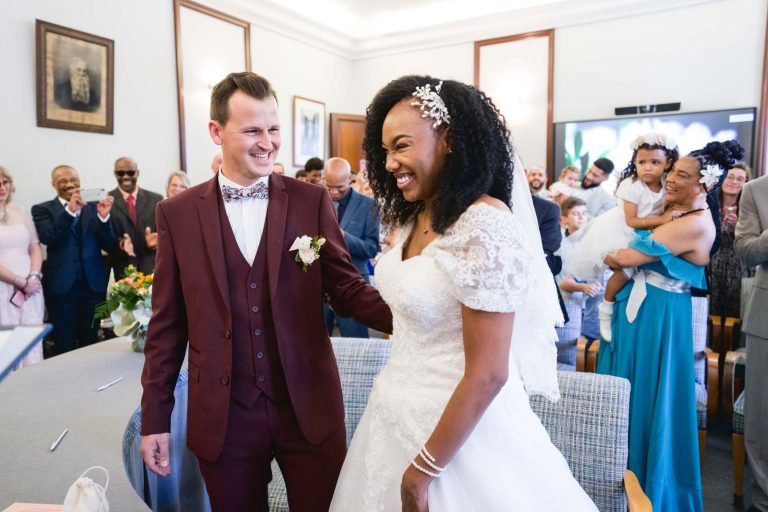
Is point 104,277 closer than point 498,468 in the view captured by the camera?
No

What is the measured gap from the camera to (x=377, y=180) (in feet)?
5.27

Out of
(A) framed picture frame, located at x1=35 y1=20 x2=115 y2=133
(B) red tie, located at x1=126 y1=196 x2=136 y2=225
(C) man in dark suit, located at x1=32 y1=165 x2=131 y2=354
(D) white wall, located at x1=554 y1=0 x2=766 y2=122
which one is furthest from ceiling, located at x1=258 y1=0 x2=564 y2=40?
(C) man in dark suit, located at x1=32 y1=165 x2=131 y2=354

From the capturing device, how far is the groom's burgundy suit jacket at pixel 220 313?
5.06ft

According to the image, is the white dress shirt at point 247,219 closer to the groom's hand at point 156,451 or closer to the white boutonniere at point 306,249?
the white boutonniere at point 306,249

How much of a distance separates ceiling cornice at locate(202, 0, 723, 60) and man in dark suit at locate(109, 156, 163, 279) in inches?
112

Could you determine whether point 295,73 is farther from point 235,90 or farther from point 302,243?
point 302,243

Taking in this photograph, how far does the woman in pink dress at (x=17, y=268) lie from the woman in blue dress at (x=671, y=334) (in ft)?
13.3

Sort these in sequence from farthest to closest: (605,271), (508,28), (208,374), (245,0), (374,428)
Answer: (508,28) < (245,0) < (605,271) < (208,374) < (374,428)

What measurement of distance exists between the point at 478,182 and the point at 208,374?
89 centimetres

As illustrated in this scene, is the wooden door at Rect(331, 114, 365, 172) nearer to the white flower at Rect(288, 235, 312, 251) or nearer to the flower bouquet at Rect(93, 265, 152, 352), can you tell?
the flower bouquet at Rect(93, 265, 152, 352)

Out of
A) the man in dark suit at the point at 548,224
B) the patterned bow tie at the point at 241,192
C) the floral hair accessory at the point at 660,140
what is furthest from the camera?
the man in dark suit at the point at 548,224

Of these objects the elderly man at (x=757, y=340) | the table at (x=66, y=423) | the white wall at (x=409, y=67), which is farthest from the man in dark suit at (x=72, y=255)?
the white wall at (x=409, y=67)

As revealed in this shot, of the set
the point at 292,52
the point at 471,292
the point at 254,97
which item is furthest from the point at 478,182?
the point at 292,52

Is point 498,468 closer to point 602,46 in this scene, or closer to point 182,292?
point 182,292
